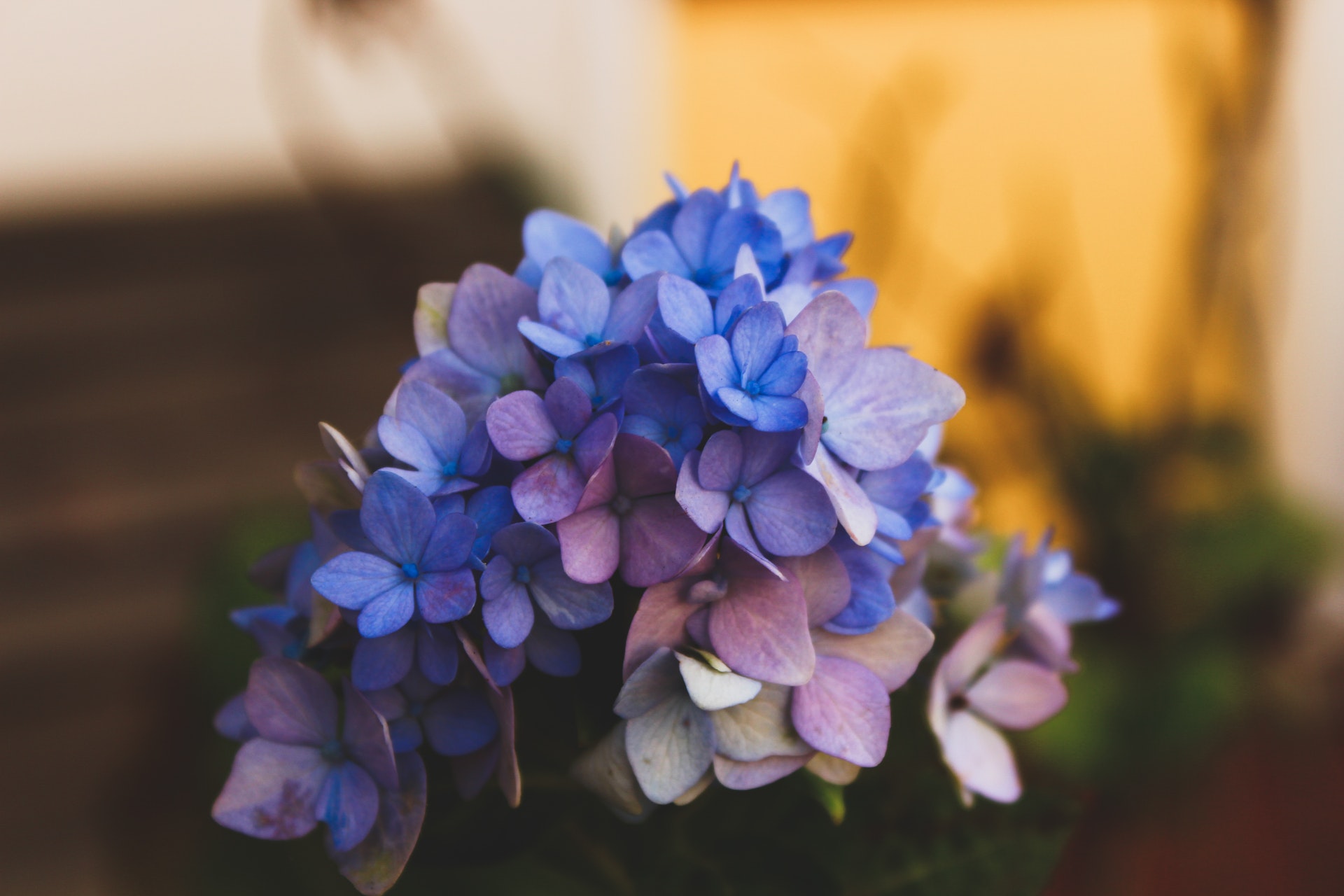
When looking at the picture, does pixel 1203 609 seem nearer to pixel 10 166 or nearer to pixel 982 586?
pixel 982 586

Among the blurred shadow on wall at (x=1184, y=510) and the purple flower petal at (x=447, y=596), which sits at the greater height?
the purple flower petal at (x=447, y=596)

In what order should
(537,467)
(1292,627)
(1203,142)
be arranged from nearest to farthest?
1. (537,467)
2. (1203,142)
3. (1292,627)

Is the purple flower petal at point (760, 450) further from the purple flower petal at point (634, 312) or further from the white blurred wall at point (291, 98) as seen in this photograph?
the white blurred wall at point (291, 98)

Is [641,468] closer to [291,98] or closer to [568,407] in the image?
[568,407]

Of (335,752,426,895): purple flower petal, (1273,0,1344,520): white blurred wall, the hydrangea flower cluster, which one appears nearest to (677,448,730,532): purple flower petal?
the hydrangea flower cluster

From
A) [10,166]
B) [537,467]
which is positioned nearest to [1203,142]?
[537,467]

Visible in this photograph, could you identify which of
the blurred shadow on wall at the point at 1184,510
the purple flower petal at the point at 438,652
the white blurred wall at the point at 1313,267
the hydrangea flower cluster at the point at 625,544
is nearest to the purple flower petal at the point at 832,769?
the hydrangea flower cluster at the point at 625,544

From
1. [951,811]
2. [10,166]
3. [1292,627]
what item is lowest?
[1292,627]
